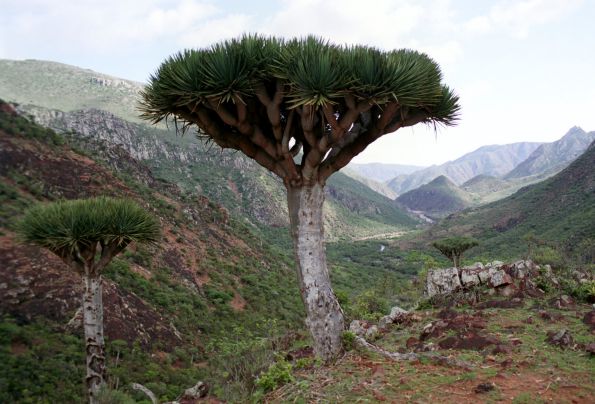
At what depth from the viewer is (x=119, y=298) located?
15.8 m

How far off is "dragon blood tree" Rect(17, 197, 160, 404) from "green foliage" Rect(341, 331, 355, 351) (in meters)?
4.50

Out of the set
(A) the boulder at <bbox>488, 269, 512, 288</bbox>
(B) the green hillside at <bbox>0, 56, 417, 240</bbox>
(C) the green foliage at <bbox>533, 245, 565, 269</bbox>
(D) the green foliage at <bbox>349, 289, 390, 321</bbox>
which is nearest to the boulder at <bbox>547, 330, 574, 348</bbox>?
(A) the boulder at <bbox>488, 269, 512, 288</bbox>

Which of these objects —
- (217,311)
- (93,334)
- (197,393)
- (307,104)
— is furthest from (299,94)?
(217,311)

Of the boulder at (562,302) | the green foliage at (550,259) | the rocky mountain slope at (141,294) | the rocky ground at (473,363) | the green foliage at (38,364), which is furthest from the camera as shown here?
the green foliage at (550,259)

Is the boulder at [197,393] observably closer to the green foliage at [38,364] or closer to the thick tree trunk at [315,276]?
the green foliage at [38,364]

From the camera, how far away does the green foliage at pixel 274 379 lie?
5.68 metres

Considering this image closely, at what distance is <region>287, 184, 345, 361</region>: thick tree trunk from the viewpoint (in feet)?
20.1

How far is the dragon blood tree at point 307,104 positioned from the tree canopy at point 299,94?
0.02 m

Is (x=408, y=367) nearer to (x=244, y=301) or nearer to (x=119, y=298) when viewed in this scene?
(x=119, y=298)

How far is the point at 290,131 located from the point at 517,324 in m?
6.76

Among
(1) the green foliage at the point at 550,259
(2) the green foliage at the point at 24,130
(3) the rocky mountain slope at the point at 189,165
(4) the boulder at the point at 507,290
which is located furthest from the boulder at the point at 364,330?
(3) the rocky mountain slope at the point at 189,165

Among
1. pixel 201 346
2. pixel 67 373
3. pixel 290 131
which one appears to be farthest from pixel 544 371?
pixel 201 346

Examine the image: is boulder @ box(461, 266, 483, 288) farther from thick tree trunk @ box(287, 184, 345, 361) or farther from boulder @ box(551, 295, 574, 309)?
thick tree trunk @ box(287, 184, 345, 361)

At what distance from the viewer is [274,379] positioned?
19.1 ft
